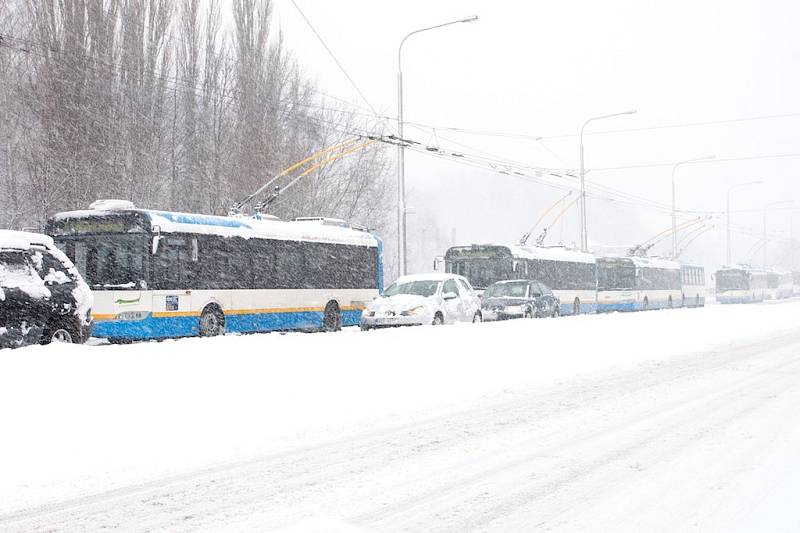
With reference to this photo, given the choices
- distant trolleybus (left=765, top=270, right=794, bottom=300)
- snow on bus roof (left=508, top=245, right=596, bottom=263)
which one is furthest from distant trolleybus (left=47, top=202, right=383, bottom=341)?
distant trolleybus (left=765, top=270, right=794, bottom=300)

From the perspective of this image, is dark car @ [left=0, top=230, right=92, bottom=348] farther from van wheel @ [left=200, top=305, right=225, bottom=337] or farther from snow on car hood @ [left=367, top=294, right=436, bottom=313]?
snow on car hood @ [left=367, top=294, right=436, bottom=313]

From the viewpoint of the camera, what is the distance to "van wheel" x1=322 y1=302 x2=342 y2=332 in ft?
86.2

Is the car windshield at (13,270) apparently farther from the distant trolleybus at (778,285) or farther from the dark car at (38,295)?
the distant trolleybus at (778,285)

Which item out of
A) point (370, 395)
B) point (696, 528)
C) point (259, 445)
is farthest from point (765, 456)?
point (370, 395)

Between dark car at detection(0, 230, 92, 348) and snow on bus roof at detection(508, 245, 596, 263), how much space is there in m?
23.5

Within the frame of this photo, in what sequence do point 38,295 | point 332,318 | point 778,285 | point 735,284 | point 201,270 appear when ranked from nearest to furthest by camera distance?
point 38,295 → point 201,270 → point 332,318 → point 735,284 → point 778,285

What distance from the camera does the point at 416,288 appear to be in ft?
78.5

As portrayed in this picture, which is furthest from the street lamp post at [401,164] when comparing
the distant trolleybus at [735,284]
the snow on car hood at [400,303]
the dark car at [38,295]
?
the distant trolleybus at [735,284]

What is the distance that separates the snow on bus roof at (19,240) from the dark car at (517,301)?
17745mm

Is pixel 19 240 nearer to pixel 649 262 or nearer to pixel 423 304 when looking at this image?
pixel 423 304

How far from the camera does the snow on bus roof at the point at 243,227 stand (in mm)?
19719

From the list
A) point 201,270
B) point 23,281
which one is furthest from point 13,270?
point 201,270

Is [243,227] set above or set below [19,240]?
above

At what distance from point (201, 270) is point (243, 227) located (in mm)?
2281
